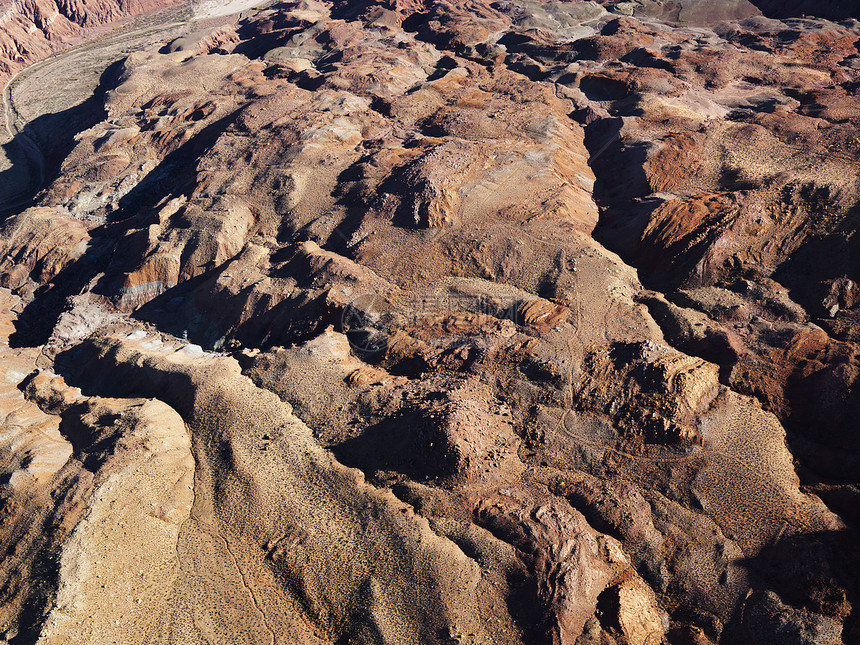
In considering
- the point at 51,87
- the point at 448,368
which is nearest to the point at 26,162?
the point at 51,87

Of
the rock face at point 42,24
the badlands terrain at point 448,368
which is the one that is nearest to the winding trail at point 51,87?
the rock face at point 42,24

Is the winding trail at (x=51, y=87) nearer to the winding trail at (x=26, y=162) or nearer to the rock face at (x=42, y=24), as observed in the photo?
the winding trail at (x=26, y=162)

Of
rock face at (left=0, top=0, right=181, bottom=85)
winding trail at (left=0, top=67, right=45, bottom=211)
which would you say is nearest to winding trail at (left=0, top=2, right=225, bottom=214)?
winding trail at (left=0, top=67, right=45, bottom=211)

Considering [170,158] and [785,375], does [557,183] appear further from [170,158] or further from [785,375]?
[170,158]

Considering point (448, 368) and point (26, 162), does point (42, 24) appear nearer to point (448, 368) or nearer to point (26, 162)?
point (26, 162)

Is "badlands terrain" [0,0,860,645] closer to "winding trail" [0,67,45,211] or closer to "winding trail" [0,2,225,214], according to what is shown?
"winding trail" [0,67,45,211]

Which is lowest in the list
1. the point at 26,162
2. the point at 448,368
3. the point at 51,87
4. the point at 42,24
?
the point at 26,162

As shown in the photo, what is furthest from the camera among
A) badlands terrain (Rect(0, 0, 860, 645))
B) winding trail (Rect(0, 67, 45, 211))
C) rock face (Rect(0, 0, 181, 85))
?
rock face (Rect(0, 0, 181, 85))

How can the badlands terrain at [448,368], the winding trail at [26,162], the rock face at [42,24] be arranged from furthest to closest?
the rock face at [42,24], the winding trail at [26,162], the badlands terrain at [448,368]
